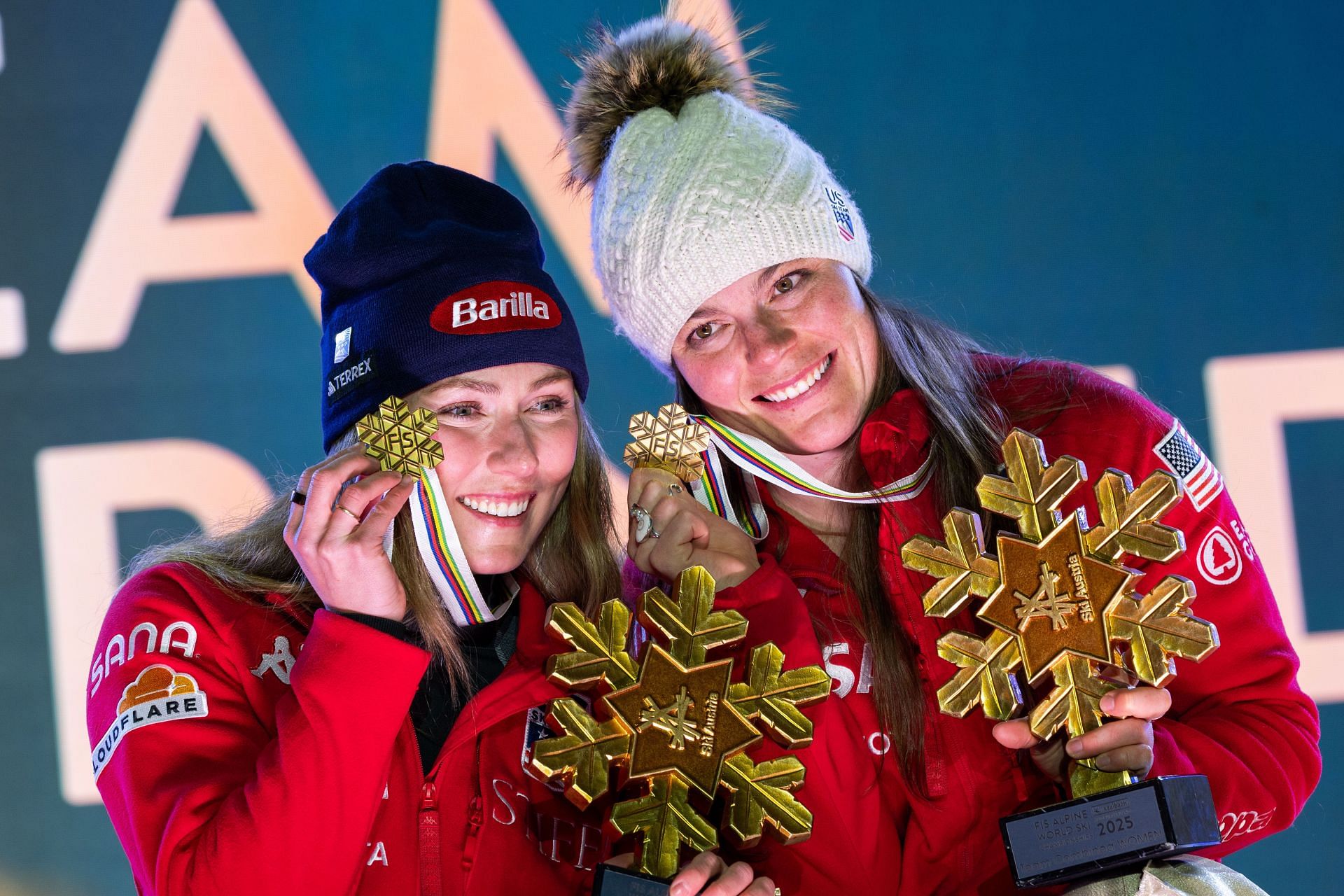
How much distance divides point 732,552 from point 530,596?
0.97 ft

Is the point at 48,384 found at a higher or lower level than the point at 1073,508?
higher

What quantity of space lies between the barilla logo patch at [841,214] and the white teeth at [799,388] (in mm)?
191

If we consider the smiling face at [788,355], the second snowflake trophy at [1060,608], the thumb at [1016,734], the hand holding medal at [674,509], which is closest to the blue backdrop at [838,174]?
the smiling face at [788,355]

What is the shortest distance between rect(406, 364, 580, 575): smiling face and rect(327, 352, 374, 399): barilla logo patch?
0.23ft

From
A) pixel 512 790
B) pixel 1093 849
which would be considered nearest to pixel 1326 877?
pixel 1093 849

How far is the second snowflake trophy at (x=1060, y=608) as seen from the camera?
1.26 m

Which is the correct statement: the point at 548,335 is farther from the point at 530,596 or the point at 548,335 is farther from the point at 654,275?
the point at 530,596

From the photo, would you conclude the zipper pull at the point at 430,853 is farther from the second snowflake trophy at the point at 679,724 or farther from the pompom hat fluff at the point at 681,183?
the pompom hat fluff at the point at 681,183

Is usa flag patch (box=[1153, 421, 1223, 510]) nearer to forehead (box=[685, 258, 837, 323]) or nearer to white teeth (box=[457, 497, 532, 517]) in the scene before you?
forehead (box=[685, 258, 837, 323])

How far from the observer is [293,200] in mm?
2797

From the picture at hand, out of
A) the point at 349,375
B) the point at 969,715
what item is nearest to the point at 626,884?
the point at 969,715

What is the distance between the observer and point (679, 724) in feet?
4.40

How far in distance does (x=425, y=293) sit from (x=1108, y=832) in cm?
97

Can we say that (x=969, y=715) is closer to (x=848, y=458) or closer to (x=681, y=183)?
(x=848, y=458)
